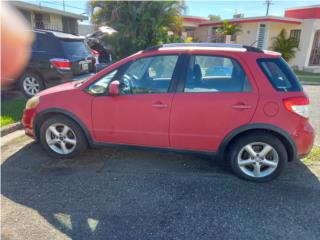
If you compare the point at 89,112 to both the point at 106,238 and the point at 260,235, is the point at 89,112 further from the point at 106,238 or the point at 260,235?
the point at 260,235

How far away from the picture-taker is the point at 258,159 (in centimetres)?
310

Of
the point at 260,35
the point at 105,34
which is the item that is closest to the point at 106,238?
the point at 105,34

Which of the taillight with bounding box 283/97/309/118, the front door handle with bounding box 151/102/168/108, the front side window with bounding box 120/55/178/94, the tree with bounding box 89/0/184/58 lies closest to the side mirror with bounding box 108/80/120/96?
the front side window with bounding box 120/55/178/94

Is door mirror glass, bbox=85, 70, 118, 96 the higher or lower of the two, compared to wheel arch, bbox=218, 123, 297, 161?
higher

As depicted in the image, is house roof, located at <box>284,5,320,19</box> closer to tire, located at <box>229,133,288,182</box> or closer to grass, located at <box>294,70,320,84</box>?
grass, located at <box>294,70,320,84</box>

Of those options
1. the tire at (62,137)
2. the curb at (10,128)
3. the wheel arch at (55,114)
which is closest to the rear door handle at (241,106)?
the wheel arch at (55,114)

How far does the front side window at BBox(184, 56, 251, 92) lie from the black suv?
4.20m

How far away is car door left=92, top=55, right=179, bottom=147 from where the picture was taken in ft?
10.4

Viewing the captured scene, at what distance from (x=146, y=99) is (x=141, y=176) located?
3.33 feet

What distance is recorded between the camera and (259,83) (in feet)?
9.55

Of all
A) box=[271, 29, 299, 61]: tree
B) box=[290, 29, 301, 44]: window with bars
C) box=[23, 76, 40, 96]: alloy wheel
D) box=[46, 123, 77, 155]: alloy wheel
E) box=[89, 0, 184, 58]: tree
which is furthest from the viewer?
box=[290, 29, 301, 44]: window with bars

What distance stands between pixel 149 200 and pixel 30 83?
5254 mm

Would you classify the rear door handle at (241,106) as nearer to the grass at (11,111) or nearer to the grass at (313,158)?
the grass at (313,158)

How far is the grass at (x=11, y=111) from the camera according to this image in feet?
15.9
